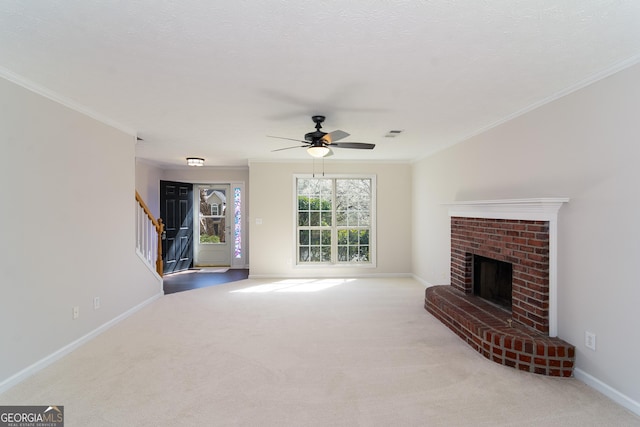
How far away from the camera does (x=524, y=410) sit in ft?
7.41

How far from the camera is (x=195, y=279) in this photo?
6.62m

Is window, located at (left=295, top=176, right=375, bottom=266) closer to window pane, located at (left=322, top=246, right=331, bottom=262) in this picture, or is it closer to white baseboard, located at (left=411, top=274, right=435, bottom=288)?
window pane, located at (left=322, top=246, right=331, bottom=262)

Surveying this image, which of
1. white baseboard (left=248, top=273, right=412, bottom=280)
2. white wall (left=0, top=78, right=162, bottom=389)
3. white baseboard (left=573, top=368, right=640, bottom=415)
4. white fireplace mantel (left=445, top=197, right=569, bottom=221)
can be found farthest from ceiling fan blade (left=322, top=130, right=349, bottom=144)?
white baseboard (left=248, top=273, right=412, bottom=280)

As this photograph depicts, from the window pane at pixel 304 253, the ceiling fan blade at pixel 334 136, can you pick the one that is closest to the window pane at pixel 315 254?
the window pane at pixel 304 253

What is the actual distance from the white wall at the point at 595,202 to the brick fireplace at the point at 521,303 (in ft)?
0.37

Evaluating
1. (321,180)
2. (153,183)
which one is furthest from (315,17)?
(153,183)

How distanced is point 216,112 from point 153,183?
457 centimetres

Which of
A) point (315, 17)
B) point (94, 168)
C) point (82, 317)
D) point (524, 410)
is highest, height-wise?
point (315, 17)

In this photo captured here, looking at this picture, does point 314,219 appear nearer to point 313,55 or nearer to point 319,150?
point 319,150

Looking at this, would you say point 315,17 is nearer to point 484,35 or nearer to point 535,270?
point 484,35

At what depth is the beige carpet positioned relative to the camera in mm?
2199

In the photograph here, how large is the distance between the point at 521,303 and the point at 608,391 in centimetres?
90
